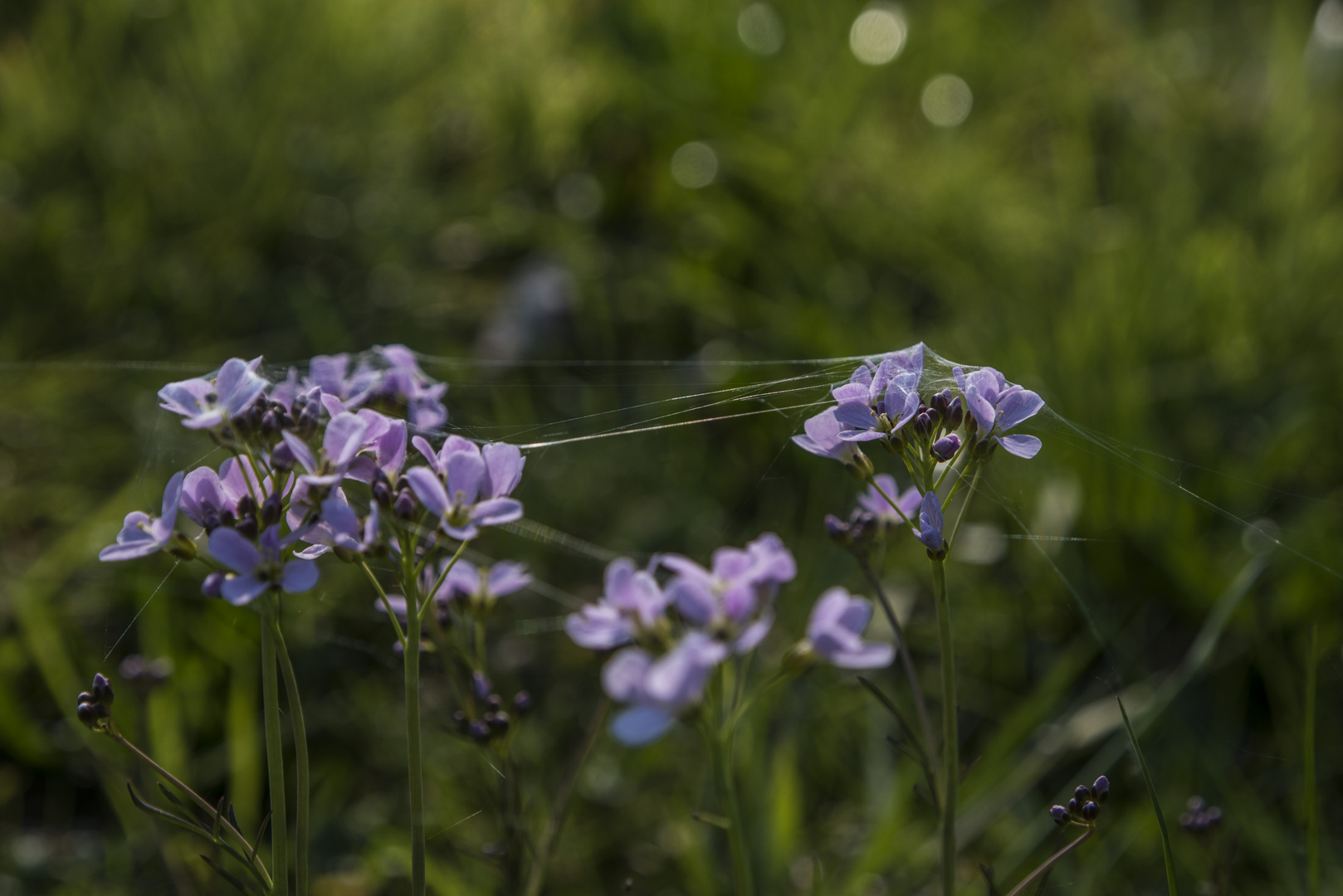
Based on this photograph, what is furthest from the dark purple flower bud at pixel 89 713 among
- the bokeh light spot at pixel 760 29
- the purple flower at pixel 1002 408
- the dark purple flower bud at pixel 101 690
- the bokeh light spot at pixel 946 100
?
the bokeh light spot at pixel 760 29

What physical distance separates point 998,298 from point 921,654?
4.41 ft

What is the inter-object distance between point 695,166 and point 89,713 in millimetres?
3460

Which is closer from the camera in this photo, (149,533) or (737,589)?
(737,589)

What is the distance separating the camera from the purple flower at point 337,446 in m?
1.09

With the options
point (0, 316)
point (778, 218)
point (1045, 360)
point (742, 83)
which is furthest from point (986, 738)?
point (0, 316)

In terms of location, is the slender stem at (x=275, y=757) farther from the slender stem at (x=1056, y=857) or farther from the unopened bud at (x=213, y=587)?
the slender stem at (x=1056, y=857)

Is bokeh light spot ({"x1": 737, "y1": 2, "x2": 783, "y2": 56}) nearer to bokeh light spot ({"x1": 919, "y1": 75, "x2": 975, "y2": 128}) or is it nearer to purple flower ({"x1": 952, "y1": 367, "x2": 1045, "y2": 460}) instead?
bokeh light spot ({"x1": 919, "y1": 75, "x2": 975, "y2": 128})

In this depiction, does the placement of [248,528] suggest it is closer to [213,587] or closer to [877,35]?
[213,587]

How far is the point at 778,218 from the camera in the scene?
4113mm

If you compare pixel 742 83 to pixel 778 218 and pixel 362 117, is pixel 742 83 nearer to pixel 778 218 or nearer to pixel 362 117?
pixel 778 218

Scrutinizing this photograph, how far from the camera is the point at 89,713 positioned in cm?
118

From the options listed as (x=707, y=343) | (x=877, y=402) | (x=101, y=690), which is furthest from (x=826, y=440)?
(x=707, y=343)

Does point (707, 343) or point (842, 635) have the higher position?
point (842, 635)

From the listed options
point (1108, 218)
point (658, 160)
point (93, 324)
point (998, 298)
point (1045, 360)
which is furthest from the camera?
point (658, 160)
